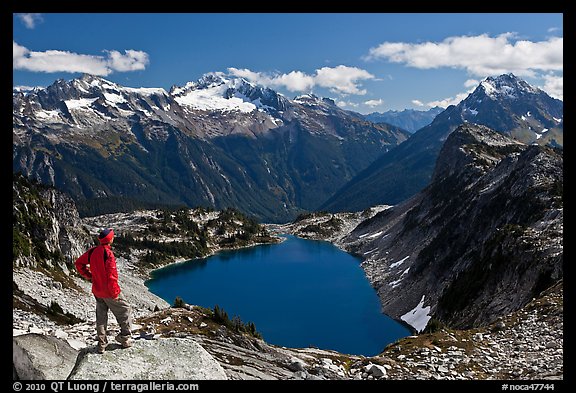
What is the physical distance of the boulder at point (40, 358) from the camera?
504 inches

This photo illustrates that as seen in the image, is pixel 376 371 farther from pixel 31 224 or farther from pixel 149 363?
pixel 31 224

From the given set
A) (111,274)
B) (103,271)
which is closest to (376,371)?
(111,274)

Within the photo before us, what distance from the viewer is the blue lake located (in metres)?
79.6

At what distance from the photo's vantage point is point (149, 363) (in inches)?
524

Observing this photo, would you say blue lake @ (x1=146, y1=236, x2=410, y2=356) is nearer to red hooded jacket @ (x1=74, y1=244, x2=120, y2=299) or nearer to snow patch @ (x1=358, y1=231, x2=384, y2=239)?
snow patch @ (x1=358, y1=231, x2=384, y2=239)

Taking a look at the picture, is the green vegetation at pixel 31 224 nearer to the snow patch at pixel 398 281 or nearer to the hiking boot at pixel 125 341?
the hiking boot at pixel 125 341

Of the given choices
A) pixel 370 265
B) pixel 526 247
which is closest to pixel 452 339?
pixel 526 247

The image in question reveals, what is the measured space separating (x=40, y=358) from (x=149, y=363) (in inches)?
127

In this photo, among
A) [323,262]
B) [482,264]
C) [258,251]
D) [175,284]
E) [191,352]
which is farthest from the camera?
[258,251]

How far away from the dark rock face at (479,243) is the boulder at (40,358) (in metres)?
42.1

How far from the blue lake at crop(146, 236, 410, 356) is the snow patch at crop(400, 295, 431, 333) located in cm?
170
